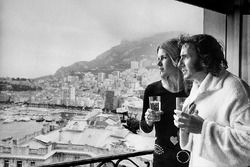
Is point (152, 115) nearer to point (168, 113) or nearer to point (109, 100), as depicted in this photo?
point (168, 113)

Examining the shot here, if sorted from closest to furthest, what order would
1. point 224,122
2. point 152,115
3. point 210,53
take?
point 224,122
point 210,53
point 152,115

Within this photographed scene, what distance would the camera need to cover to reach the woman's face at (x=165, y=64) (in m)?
2.21

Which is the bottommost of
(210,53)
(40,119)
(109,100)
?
(40,119)

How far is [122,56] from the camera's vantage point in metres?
2.35

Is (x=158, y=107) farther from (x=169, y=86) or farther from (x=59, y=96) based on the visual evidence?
(x=59, y=96)

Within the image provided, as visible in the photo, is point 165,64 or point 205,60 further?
point 165,64

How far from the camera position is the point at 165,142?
2197 mm

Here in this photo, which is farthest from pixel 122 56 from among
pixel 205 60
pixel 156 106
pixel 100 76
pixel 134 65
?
pixel 205 60

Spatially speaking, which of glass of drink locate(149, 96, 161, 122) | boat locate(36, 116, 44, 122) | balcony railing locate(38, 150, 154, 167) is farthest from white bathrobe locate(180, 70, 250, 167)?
boat locate(36, 116, 44, 122)

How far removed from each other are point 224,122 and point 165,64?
633 millimetres

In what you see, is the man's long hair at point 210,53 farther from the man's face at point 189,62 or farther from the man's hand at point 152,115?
the man's hand at point 152,115

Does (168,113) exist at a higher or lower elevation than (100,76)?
lower

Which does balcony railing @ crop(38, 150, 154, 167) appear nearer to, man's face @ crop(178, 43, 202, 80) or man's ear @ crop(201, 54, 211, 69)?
Result: man's face @ crop(178, 43, 202, 80)

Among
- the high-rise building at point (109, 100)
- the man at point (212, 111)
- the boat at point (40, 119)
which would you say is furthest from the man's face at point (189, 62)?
the boat at point (40, 119)
